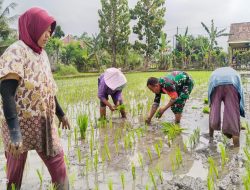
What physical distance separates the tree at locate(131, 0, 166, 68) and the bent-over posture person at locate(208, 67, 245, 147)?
27.6 m

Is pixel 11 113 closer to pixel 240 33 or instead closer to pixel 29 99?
pixel 29 99

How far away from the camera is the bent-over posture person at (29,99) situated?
6.37 ft

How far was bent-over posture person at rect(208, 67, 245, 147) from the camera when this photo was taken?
399cm

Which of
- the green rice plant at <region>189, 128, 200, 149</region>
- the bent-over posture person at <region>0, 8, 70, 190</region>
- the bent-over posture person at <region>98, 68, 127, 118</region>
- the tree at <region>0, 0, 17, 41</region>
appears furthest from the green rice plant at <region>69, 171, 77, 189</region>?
the tree at <region>0, 0, 17, 41</region>

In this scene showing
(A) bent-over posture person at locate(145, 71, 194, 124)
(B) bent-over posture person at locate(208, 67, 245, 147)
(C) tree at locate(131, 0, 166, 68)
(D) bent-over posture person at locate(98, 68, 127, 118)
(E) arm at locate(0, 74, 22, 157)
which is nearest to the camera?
(E) arm at locate(0, 74, 22, 157)

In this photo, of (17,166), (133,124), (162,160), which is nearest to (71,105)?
(133,124)

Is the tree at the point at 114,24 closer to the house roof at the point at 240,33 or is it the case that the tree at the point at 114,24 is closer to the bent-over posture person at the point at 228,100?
the house roof at the point at 240,33

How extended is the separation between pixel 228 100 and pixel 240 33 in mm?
29120

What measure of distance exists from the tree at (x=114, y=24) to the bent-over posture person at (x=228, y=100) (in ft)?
83.2

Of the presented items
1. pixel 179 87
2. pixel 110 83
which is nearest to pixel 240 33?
pixel 179 87

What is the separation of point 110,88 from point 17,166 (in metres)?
3.33

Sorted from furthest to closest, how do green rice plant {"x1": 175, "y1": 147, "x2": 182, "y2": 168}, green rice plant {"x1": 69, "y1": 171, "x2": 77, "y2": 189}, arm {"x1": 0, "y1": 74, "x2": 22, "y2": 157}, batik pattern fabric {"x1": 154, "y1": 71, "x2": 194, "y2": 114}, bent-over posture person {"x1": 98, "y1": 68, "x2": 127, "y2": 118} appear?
bent-over posture person {"x1": 98, "y1": 68, "x2": 127, "y2": 118}
batik pattern fabric {"x1": 154, "y1": 71, "x2": 194, "y2": 114}
green rice plant {"x1": 175, "y1": 147, "x2": 182, "y2": 168}
green rice plant {"x1": 69, "y1": 171, "x2": 77, "y2": 189}
arm {"x1": 0, "y1": 74, "x2": 22, "y2": 157}

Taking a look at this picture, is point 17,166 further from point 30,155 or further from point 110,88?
point 110,88

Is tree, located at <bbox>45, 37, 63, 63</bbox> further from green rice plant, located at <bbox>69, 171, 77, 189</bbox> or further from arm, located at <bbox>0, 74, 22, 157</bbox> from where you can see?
arm, located at <bbox>0, 74, 22, 157</bbox>
